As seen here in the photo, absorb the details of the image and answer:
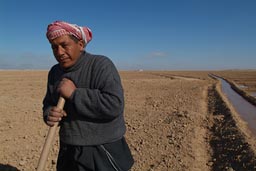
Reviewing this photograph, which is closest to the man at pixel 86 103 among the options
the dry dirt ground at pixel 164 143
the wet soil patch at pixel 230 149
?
the dry dirt ground at pixel 164 143

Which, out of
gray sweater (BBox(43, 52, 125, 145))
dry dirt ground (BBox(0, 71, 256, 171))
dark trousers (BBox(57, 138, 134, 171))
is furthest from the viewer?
dry dirt ground (BBox(0, 71, 256, 171))

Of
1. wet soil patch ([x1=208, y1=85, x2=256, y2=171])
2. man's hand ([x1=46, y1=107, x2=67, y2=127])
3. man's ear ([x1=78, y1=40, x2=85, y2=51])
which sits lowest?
wet soil patch ([x1=208, y1=85, x2=256, y2=171])

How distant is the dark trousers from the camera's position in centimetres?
188

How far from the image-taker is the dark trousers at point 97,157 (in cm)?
188

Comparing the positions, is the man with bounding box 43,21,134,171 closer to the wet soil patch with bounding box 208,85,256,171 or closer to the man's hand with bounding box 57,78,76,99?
the man's hand with bounding box 57,78,76,99

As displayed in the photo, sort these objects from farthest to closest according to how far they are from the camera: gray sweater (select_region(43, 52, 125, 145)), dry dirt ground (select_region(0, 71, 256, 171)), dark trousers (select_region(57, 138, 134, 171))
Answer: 1. dry dirt ground (select_region(0, 71, 256, 171))
2. dark trousers (select_region(57, 138, 134, 171))
3. gray sweater (select_region(43, 52, 125, 145))

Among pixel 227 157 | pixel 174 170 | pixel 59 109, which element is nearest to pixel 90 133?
pixel 59 109

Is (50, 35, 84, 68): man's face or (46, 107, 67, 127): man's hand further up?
(50, 35, 84, 68): man's face

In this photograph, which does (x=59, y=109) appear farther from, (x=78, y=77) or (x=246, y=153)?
(x=246, y=153)

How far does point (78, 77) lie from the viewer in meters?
1.85

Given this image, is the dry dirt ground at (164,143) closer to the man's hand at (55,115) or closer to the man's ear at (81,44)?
the man's hand at (55,115)

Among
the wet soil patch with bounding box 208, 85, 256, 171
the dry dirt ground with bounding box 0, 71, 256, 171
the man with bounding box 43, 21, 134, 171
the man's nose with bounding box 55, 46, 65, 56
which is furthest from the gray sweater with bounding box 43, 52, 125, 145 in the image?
the wet soil patch with bounding box 208, 85, 256, 171

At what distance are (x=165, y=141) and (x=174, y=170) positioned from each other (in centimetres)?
151

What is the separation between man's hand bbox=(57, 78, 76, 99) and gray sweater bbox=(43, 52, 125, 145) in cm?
3
